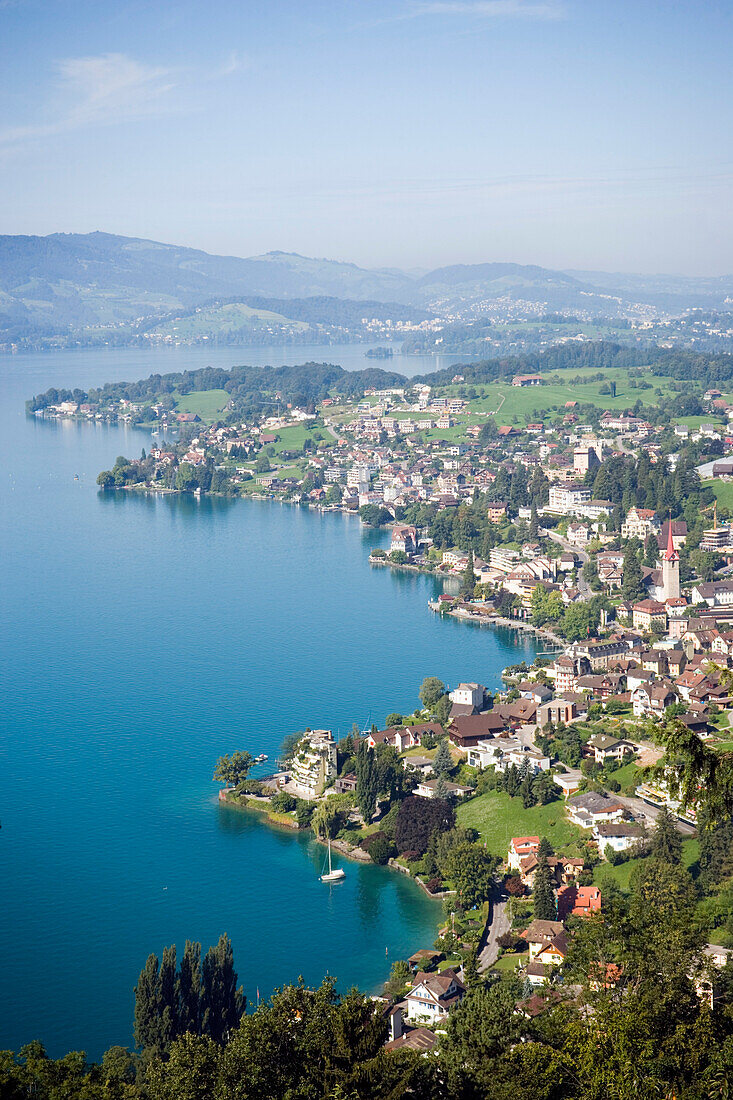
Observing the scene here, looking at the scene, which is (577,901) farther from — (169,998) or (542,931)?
(169,998)

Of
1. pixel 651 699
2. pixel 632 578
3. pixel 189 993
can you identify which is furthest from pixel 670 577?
pixel 189 993

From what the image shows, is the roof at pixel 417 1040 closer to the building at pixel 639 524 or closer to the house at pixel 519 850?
the house at pixel 519 850

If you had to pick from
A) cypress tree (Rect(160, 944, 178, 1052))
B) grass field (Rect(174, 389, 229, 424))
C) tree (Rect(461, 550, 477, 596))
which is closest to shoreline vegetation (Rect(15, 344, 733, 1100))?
cypress tree (Rect(160, 944, 178, 1052))

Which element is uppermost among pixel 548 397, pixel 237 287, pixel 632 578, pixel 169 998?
pixel 237 287

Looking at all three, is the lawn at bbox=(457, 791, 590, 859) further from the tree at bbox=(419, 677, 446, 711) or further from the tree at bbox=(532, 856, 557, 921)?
the tree at bbox=(419, 677, 446, 711)

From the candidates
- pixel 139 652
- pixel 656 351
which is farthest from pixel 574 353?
pixel 139 652

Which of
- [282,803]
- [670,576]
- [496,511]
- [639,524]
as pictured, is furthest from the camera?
[496,511]

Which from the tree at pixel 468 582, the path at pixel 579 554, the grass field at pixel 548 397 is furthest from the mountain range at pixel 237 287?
the tree at pixel 468 582

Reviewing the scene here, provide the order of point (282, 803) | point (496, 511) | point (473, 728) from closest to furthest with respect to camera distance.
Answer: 1. point (282, 803)
2. point (473, 728)
3. point (496, 511)
